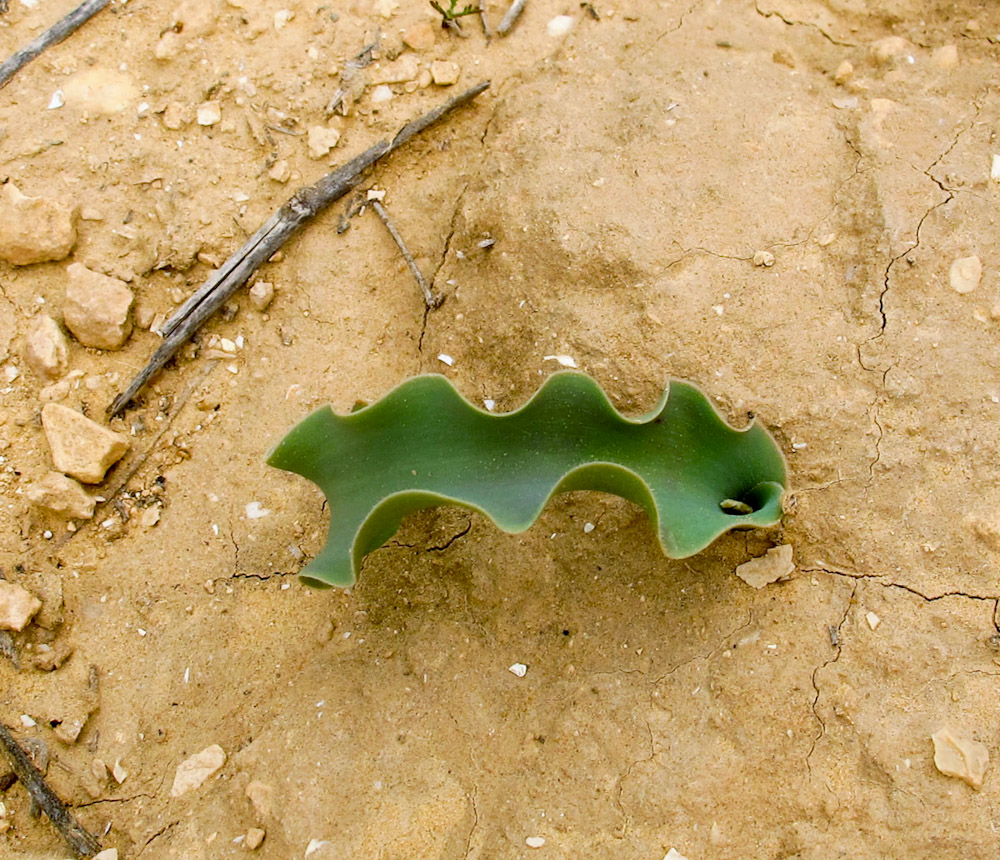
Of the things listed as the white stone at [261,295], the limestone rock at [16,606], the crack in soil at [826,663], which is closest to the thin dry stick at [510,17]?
the white stone at [261,295]

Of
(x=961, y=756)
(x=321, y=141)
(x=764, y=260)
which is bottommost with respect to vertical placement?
(x=961, y=756)

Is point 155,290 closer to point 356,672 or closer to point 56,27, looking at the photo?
point 56,27

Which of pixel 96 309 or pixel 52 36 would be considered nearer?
pixel 96 309

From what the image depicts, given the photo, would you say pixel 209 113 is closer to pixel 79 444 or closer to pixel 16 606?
pixel 79 444

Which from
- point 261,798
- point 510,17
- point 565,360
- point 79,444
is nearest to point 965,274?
point 565,360

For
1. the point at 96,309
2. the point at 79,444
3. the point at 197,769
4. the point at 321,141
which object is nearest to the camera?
the point at 197,769

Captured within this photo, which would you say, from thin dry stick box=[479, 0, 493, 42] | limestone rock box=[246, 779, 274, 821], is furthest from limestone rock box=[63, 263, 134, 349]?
thin dry stick box=[479, 0, 493, 42]

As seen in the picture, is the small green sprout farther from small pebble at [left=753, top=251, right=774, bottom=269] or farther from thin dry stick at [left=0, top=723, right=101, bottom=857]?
thin dry stick at [left=0, top=723, right=101, bottom=857]
